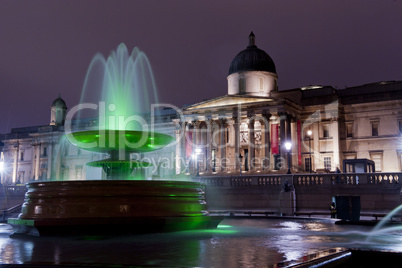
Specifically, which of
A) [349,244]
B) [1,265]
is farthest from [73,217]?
[349,244]

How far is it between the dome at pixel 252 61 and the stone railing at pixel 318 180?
24.8m

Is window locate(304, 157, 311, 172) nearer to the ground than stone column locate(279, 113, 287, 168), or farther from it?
nearer to the ground

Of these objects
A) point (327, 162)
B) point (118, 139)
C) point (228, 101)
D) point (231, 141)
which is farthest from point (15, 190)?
point (327, 162)

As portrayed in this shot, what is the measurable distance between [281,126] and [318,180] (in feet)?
60.5

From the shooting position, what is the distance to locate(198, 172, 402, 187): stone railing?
25694 millimetres

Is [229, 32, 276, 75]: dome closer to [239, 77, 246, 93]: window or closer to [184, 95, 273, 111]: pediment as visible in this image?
[239, 77, 246, 93]: window

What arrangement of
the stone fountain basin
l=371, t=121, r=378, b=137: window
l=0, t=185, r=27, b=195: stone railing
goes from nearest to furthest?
the stone fountain basin < l=0, t=185, r=27, b=195: stone railing < l=371, t=121, r=378, b=137: window

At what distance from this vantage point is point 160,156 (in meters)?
62.4

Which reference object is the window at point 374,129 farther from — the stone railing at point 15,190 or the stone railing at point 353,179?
the stone railing at point 15,190

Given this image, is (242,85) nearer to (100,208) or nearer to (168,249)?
(100,208)

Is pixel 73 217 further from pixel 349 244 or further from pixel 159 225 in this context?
pixel 349 244

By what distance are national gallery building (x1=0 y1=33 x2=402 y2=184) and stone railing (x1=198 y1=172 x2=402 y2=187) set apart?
1347cm

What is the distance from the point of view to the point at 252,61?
178 feet

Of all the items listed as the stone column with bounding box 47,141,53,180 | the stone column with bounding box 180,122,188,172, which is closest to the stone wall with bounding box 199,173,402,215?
the stone column with bounding box 180,122,188,172
